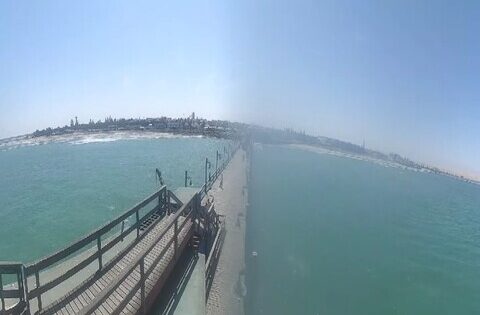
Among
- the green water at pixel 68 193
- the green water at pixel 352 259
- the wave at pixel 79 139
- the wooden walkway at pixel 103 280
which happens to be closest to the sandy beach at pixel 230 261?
the green water at pixel 352 259

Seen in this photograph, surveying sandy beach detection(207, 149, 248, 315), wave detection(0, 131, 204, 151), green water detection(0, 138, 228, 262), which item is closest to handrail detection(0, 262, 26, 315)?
sandy beach detection(207, 149, 248, 315)

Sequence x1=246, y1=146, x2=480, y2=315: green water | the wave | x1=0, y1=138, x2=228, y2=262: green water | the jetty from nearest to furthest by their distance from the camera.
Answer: the jetty < x1=246, y1=146, x2=480, y2=315: green water < x1=0, y1=138, x2=228, y2=262: green water < the wave

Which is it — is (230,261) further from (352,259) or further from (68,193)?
(68,193)

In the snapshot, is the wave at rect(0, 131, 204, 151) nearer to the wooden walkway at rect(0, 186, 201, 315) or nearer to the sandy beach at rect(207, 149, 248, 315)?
the sandy beach at rect(207, 149, 248, 315)

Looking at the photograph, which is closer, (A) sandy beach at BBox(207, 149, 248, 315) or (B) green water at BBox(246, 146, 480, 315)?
(A) sandy beach at BBox(207, 149, 248, 315)

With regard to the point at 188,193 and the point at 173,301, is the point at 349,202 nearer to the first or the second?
the point at 188,193

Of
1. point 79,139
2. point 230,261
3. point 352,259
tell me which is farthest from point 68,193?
point 79,139
